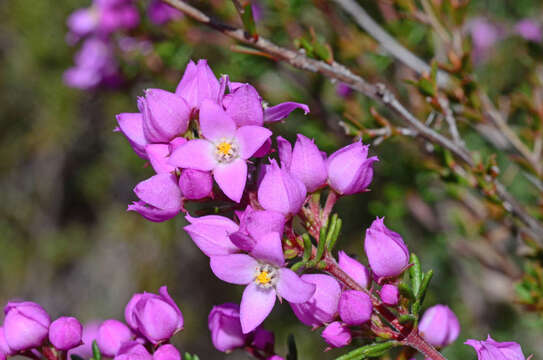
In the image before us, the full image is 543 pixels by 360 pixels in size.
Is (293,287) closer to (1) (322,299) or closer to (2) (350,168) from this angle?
(1) (322,299)

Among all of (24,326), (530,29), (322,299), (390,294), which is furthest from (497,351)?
(530,29)

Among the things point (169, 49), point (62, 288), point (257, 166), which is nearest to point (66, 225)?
point (62, 288)

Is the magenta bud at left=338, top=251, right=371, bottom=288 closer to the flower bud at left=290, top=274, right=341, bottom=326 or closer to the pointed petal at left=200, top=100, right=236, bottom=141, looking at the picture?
the flower bud at left=290, top=274, right=341, bottom=326

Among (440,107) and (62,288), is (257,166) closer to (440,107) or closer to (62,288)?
(440,107)

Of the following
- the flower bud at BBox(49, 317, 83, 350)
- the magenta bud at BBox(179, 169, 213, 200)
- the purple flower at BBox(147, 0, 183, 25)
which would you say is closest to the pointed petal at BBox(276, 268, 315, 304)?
the magenta bud at BBox(179, 169, 213, 200)

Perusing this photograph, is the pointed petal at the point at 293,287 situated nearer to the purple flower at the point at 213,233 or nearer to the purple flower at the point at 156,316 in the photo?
the purple flower at the point at 213,233

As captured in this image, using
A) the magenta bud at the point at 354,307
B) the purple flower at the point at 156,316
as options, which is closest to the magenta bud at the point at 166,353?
the purple flower at the point at 156,316
